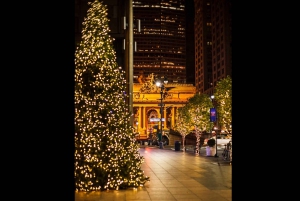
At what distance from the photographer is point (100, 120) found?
12688 millimetres

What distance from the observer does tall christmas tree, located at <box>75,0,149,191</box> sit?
12.3 metres

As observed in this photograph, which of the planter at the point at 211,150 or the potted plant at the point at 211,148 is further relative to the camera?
the planter at the point at 211,150

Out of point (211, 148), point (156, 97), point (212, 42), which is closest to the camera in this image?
point (211, 148)

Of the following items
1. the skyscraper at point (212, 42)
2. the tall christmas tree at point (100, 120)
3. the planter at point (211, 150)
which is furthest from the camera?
the skyscraper at point (212, 42)

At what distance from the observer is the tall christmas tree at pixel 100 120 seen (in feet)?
40.5

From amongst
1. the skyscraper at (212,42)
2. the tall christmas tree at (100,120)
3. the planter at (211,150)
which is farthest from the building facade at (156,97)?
the tall christmas tree at (100,120)

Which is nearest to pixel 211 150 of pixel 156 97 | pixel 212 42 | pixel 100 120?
pixel 100 120

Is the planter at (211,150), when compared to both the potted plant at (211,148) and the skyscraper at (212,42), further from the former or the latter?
the skyscraper at (212,42)

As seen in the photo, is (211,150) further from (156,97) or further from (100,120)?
(156,97)

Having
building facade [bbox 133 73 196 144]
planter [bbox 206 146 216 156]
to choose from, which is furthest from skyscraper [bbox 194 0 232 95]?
planter [bbox 206 146 216 156]

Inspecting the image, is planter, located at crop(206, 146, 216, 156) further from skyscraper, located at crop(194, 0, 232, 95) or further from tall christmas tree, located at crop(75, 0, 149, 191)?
skyscraper, located at crop(194, 0, 232, 95)
